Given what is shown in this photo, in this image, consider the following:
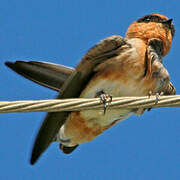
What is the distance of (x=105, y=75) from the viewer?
19.5ft

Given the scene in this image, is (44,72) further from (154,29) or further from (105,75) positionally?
(154,29)

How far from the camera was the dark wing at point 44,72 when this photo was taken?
630cm

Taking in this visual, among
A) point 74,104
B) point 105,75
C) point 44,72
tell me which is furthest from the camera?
point 44,72

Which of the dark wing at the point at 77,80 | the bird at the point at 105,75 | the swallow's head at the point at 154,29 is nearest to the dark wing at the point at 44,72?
the bird at the point at 105,75

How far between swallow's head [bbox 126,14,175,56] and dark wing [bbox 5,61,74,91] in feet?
3.32

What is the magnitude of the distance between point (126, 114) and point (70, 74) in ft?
2.97

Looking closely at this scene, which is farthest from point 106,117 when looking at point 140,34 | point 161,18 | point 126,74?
point 161,18

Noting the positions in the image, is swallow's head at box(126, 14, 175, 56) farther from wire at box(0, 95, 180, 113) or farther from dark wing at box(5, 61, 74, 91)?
wire at box(0, 95, 180, 113)

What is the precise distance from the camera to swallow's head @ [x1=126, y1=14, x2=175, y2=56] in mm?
6410

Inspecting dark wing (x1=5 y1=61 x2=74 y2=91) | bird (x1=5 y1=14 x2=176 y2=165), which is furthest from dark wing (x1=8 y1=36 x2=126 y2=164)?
dark wing (x1=5 y1=61 x2=74 y2=91)

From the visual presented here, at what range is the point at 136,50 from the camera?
600 centimetres

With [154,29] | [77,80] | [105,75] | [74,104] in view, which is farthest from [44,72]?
[74,104]

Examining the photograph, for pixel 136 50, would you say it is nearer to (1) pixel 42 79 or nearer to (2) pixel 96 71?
(2) pixel 96 71

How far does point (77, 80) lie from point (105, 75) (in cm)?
34
